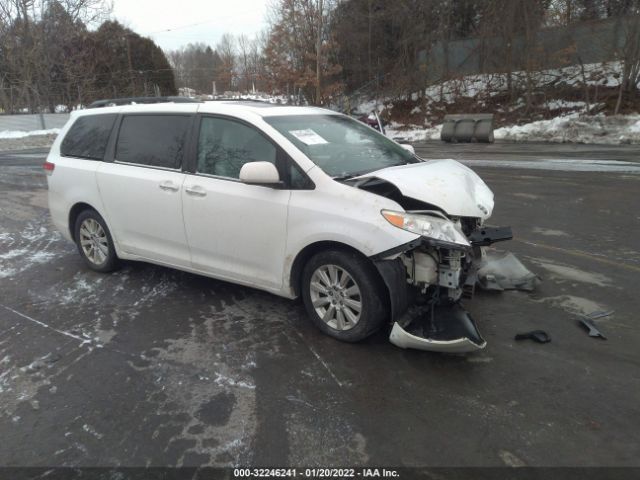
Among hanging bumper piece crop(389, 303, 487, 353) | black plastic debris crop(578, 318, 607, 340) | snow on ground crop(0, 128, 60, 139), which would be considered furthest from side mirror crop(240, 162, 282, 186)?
snow on ground crop(0, 128, 60, 139)

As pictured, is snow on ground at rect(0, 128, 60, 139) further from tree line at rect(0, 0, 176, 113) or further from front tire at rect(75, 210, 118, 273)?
front tire at rect(75, 210, 118, 273)

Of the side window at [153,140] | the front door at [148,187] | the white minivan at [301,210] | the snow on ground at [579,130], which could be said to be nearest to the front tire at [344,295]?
the white minivan at [301,210]

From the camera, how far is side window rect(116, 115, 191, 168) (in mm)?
4516

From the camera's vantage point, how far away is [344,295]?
3.66m

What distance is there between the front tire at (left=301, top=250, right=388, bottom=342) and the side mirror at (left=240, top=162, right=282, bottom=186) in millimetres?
689

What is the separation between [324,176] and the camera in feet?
12.2

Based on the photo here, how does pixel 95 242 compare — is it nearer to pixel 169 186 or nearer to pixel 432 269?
pixel 169 186

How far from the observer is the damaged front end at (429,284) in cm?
332

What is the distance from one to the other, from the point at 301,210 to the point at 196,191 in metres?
1.10

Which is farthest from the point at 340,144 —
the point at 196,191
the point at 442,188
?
the point at 196,191

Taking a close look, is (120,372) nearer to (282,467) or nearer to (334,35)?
(282,467)

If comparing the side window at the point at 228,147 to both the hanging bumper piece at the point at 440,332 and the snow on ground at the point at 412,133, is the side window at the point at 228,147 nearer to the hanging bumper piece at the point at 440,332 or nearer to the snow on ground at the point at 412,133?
the hanging bumper piece at the point at 440,332

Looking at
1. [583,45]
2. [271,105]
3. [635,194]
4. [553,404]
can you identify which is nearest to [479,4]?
[583,45]

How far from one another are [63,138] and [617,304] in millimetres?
5990
